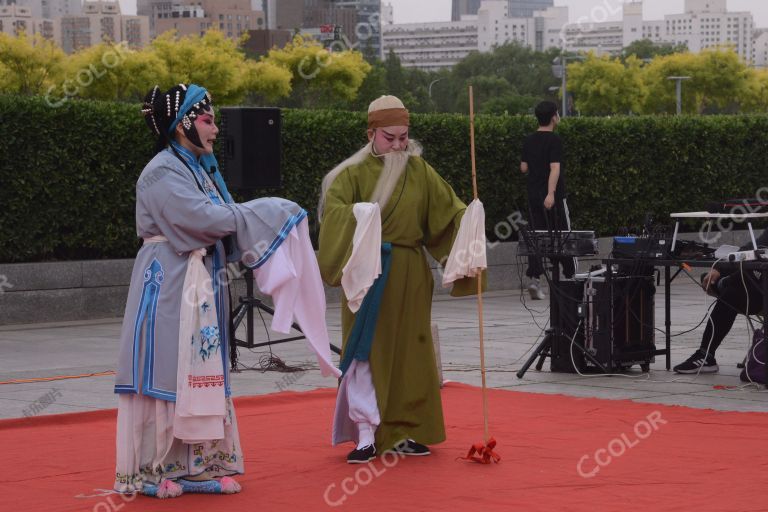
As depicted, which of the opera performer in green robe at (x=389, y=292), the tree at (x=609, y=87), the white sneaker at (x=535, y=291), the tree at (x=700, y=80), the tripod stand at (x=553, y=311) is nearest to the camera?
the opera performer in green robe at (x=389, y=292)

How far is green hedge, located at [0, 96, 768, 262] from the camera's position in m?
13.7

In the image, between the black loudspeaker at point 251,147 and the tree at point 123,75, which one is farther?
the tree at point 123,75

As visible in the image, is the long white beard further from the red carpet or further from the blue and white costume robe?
the red carpet

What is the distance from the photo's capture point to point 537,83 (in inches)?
5256

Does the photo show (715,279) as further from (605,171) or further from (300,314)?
(605,171)

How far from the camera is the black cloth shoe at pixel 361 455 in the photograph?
6.77 metres

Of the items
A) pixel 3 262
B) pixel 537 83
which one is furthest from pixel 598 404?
pixel 537 83

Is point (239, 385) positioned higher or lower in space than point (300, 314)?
lower

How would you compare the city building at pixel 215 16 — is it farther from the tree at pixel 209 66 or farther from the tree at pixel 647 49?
the tree at pixel 209 66

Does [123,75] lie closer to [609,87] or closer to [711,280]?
[711,280]

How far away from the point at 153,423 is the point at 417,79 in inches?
4405

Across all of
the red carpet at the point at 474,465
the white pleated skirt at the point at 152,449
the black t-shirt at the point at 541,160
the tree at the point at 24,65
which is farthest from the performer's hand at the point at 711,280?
the tree at the point at 24,65

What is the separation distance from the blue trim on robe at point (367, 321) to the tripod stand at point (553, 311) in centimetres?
304

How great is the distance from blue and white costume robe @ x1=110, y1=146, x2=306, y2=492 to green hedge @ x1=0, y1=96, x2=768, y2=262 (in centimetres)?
790
